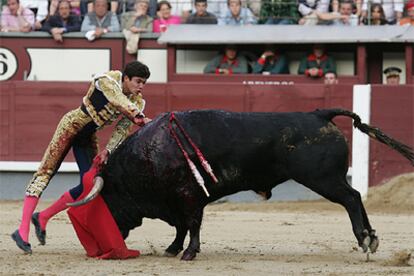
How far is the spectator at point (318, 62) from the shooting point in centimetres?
1198

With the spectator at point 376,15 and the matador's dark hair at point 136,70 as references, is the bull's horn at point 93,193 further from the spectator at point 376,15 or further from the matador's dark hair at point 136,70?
the spectator at point 376,15

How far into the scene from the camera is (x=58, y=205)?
680 centimetres

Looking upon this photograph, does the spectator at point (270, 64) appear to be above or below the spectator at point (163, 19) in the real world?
below

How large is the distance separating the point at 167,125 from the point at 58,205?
846 mm

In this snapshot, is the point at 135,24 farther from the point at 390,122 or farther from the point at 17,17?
the point at 390,122

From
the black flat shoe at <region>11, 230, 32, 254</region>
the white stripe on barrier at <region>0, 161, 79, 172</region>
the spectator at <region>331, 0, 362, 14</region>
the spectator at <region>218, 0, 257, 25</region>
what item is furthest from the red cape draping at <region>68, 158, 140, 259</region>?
the spectator at <region>331, 0, 362, 14</region>

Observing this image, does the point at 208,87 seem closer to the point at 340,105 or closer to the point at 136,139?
the point at 340,105

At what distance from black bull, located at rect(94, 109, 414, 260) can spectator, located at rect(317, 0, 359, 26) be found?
18.7 ft

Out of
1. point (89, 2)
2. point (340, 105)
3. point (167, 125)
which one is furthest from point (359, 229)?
point (89, 2)

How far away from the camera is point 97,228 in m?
6.62

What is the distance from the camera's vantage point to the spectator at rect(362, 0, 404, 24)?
481 inches

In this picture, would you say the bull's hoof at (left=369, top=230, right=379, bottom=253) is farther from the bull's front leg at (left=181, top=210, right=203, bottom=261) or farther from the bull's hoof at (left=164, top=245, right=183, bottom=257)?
the bull's hoof at (left=164, top=245, right=183, bottom=257)

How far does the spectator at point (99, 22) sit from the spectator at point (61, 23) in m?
0.11

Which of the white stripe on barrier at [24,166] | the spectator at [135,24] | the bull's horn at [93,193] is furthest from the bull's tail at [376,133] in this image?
the spectator at [135,24]
